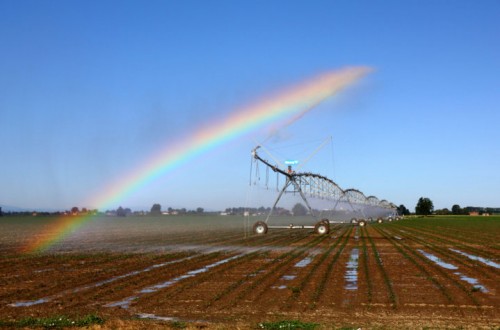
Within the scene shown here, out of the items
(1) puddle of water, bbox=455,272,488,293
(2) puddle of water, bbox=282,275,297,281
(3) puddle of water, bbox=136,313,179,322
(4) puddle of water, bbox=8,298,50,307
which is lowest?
(3) puddle of water, bbox=136,313,179,322

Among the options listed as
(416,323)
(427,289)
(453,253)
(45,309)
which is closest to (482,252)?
(453,253)

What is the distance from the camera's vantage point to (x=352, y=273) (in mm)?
23172

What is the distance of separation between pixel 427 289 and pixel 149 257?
1817 centimetres

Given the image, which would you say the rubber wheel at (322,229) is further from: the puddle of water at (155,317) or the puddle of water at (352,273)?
the puddle of water at (155,317)

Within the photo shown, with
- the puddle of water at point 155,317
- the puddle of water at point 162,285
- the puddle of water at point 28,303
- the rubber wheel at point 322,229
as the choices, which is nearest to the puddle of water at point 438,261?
the puddle of water at point 162,285

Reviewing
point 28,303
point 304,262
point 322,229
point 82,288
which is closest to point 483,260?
point 304,262

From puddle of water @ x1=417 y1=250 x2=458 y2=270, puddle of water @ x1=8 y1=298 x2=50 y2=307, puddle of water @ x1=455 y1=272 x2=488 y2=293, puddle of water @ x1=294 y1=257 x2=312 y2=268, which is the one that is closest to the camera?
puddle of water @ x1=8 y1=298 x2=50 y2=307

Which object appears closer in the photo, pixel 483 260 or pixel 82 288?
pixel 82 288

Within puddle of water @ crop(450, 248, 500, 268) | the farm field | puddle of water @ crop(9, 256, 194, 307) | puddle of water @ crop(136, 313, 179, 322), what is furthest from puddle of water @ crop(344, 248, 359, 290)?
puddle of water @ crop(9, 256, 194, 307)

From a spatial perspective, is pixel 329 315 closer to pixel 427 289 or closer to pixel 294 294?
pixel 294 294

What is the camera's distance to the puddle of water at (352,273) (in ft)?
63.5

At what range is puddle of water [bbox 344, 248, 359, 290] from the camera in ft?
63.5

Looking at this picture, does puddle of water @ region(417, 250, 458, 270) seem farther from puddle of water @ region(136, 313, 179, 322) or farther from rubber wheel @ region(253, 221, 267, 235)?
rubber wheel @ region(253, 221, 267, 235)

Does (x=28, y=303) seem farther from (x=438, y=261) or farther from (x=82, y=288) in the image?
(x=438, y=261)
